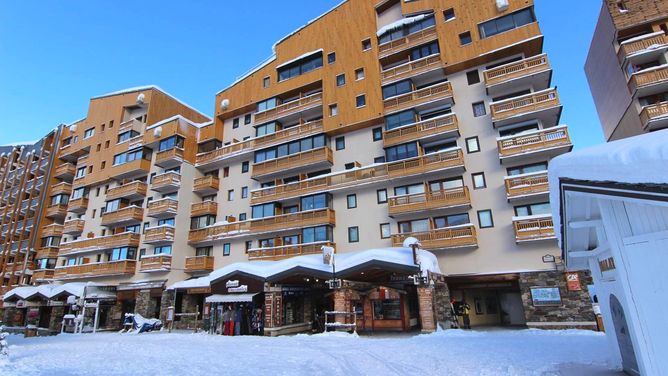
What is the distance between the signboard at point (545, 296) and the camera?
20.0m

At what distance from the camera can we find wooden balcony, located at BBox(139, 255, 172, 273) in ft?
104

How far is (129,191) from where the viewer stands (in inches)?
1457

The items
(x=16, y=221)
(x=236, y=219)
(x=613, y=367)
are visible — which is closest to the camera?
(x=613, y=367)

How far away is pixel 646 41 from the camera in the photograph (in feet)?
82.4

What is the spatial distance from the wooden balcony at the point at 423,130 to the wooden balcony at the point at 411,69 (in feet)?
14.6

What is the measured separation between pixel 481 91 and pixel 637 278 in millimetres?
23503

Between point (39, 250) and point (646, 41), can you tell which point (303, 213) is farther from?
point (39, 250)

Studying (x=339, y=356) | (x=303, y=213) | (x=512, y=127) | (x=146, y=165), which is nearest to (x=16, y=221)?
(x=146, y=165)

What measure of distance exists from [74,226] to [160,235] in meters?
15.3

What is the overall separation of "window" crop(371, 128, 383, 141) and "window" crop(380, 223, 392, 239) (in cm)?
722

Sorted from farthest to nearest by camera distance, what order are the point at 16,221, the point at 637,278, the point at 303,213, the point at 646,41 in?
the point at 16,221 < the point at 303,213 < the point at 646,41 < the point at 637,278

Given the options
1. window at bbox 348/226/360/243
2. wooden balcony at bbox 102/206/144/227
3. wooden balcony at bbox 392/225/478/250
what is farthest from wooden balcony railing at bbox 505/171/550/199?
wooden balcony at bbox 102/206/144/227

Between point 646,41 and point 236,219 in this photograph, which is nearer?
point 646,41

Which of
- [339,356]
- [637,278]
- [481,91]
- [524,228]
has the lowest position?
[339,356]
